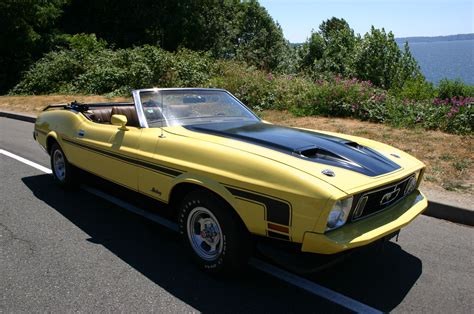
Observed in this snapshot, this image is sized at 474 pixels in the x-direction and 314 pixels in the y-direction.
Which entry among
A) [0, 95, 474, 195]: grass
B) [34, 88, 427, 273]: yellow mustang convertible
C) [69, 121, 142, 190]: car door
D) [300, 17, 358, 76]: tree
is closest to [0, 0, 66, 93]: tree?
[300, 17, 358, 76]: tree

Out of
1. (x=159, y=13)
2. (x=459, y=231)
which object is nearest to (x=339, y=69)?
(x=159, y=13)

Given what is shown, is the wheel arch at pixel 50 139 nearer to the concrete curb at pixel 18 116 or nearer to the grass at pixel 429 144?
the grass at pixel 429 144

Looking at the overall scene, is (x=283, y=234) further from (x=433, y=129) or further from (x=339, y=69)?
(x=339, y=69)

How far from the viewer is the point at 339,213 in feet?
9.32

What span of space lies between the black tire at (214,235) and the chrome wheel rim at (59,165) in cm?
273

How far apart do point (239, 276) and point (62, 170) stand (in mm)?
3357

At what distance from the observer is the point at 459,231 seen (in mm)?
4461

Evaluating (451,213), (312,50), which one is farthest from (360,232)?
(312,50)

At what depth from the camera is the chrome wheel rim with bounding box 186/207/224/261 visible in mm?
3320

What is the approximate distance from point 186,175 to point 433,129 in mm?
6843

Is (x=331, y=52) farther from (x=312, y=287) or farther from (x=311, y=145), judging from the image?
(x=312, y=287)

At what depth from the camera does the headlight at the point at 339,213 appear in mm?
2809

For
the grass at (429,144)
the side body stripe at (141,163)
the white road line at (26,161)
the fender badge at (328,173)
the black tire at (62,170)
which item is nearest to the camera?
the fender badge at (328,173)

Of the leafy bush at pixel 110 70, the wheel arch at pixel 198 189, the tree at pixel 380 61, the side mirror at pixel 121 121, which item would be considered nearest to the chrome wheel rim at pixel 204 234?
the wheel arch at pixel 198 189
